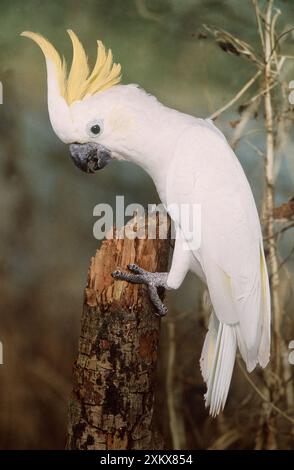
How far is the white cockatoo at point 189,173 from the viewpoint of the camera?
2129mm

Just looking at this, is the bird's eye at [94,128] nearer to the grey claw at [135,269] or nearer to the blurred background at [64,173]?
the blurred background at [64,173]

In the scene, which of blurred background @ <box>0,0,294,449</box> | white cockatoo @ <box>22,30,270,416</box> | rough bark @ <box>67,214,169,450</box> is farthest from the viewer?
blurred background @ <box>0,0,294,449</box>

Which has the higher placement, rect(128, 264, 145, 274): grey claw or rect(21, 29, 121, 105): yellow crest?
rect(21, 29, 121, 105): yellow crest

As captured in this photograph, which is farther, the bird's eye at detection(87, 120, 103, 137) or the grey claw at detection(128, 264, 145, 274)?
the bird's eye at detection(87, 120, 103, 137)

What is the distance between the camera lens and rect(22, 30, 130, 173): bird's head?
2.17 m

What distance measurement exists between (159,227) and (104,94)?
1.92 feet

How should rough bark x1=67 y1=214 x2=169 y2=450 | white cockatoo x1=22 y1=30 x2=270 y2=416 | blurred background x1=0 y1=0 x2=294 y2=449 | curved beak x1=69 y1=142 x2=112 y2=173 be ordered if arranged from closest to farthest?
1. rough bark x1=67 y1=214 x2=169 y2=450
2. white cockatoo x1=22 y1=30 x2=270 y2=416
3. curved beak x1=69 y1=142 x2=112 y2=173
4. blurred background x1=0 y1=0 x2=294 y2=449

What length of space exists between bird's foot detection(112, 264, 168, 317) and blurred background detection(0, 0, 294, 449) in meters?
0.62

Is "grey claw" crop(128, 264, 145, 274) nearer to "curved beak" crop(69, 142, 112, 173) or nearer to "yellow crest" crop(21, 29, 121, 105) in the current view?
"curved beak" crop(69, 142, 112, 173)

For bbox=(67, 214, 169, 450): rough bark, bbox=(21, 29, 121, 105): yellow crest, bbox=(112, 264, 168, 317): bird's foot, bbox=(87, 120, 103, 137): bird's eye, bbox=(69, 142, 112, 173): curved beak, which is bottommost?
bbox=(67, 214, 169, 450): rough bark

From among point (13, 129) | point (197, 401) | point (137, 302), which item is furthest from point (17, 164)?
point (197, 401)

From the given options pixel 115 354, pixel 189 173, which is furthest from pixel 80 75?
pixel 115 354

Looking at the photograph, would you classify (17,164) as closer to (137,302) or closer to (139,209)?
(139,209)

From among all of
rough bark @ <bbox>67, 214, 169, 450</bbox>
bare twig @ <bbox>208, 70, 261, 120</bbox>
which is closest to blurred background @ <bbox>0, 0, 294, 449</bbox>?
bare twig @ <bbox>208, 70, 261, 120</bbox>
